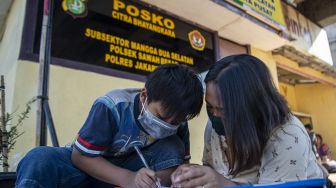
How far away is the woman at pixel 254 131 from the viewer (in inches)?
40.0

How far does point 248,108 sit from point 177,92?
0.28 metres

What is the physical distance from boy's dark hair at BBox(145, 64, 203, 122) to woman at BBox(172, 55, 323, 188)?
8 cm

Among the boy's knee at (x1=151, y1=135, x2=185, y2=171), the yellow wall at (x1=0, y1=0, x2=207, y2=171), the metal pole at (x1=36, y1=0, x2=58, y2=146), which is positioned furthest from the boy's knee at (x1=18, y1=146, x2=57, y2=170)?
the yellow wall at (x1=0, y1=0, x2=207, y2=171)

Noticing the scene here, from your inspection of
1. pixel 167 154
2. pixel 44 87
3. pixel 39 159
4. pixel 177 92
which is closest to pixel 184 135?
pixel 167 154

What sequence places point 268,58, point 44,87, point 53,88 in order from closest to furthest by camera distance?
point 44,87
point 53,88
point 268,58

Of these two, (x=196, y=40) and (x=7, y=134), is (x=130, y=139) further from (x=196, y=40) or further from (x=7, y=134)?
(x=196, y=40)

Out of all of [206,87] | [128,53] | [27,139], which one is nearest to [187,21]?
[128,53]

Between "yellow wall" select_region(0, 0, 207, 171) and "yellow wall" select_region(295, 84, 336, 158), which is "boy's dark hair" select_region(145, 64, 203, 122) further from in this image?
"yellow wall" select_region(295, 84, 336, 158)

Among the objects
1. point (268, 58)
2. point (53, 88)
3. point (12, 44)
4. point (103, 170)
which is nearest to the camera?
point (103, 170)

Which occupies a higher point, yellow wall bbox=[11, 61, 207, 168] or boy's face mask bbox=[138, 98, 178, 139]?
yellow wall bbox=[11, 61, 207, 168]

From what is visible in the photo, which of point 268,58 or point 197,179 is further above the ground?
point 268,58

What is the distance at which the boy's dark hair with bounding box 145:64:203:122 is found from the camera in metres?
1.17

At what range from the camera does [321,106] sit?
6.68 meters

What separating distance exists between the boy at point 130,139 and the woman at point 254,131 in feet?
0.40
